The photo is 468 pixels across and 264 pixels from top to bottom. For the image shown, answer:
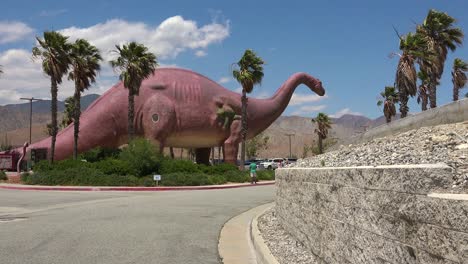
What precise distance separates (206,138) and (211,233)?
28.6 m

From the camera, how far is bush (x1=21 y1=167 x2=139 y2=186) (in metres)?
28.6

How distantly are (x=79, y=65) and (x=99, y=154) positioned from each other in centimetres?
639

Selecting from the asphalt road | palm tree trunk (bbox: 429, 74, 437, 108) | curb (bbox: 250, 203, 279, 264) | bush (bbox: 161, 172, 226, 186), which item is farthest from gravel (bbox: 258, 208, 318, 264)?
palm tree trunk (bbox: 429, 74, 437, 108)

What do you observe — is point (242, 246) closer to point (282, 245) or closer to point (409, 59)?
point (282, 245)

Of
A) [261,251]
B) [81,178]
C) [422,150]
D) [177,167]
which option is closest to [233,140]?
[177,167]

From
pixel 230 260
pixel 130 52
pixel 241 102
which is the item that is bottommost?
pixel 230 260

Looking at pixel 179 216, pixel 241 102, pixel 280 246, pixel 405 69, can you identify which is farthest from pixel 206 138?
pixel 280 246

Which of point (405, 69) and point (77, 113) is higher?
point (405, 69)

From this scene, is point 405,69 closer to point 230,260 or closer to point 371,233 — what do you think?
point 230,260

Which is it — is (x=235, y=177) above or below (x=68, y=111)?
below

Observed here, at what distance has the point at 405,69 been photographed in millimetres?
31547

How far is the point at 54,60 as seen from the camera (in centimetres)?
3372

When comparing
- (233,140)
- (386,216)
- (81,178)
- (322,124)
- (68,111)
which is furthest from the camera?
(322,124)

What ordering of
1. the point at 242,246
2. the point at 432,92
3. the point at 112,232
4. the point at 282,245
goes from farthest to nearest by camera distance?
the point at 432,92 → the point at 112,232 → the point at 242,246 → the point at 282,245
